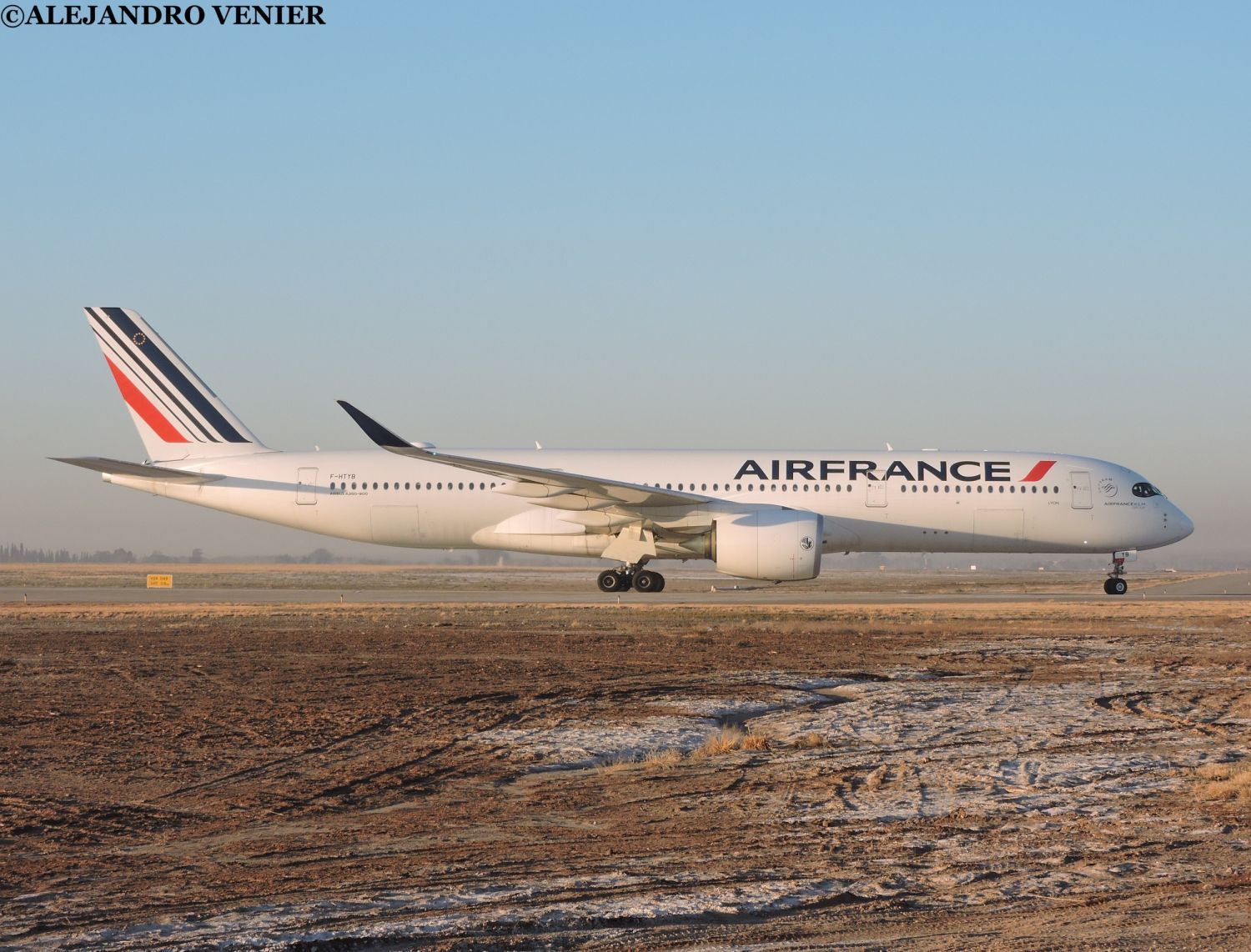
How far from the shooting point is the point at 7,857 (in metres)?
6.25

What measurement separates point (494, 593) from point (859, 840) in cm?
2872

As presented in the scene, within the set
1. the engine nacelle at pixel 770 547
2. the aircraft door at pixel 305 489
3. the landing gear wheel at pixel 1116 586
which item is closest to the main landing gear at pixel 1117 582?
the landing gear wheel at pixel 1116 586

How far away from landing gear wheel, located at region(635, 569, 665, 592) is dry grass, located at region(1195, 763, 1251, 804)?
22.8 m

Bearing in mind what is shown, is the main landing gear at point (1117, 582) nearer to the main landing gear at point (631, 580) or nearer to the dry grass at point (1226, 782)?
the main landing gear at point (631, 580)

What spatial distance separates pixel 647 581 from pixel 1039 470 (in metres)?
10.2

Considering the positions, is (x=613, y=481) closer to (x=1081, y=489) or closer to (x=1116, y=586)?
(x=1081, y=489)

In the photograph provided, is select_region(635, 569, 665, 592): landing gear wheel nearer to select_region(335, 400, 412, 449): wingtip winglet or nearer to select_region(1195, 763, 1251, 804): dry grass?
select_region(335, 400, 412, 449): wingtip winglet

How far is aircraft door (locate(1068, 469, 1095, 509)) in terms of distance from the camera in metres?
31.4

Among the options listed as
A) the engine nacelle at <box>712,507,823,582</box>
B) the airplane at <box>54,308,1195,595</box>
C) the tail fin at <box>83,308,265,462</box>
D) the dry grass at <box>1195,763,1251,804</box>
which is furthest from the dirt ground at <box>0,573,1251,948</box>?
the tail fin at <box>83,308,265,462</box>

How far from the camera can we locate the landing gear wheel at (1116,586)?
33469mm

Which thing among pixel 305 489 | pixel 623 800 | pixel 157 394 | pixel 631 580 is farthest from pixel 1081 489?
pixel 623 800

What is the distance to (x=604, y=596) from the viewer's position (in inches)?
1251

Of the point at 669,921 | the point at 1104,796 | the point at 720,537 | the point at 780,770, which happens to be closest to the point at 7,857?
the point at 669,921

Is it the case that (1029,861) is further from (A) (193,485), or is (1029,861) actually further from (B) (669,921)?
(A) (193,485)
